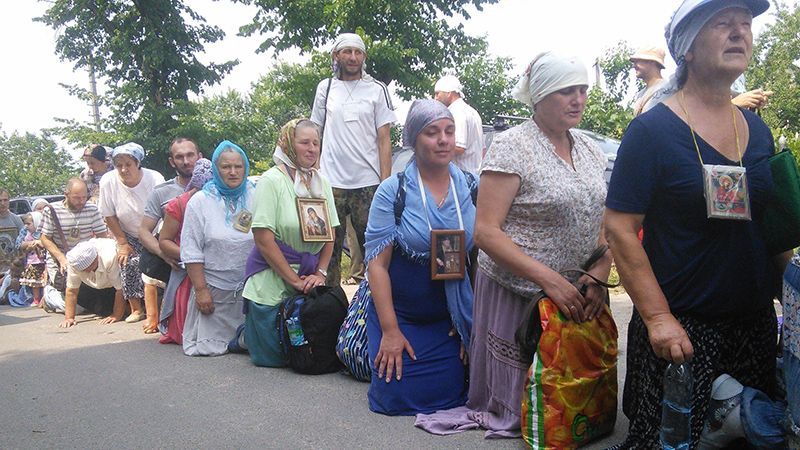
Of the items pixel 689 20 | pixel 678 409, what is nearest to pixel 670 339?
pixel 678 409

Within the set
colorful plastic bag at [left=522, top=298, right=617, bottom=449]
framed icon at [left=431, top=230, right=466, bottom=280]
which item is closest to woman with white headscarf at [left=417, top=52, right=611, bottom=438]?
colorful plastic bag at [left=522, top=298, right=617, bottom=449]

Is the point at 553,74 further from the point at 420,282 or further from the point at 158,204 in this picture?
the point at 158,204

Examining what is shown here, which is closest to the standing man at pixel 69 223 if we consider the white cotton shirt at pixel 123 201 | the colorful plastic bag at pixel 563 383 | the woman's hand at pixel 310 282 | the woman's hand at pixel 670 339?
the white cotton shirt at pixel 123 201

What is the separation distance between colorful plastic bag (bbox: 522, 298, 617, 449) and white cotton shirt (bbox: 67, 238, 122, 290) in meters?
5.21

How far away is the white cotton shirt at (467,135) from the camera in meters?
6.04

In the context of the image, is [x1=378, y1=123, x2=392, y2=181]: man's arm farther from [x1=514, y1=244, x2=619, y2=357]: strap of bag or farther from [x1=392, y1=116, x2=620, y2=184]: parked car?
[x1=514, y1=244, x2=619, y2=357]: strap of bag

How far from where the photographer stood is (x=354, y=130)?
18.6ft

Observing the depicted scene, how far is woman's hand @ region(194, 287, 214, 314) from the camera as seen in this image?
5.14 meters

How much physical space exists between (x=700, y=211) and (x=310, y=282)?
2.84 metres

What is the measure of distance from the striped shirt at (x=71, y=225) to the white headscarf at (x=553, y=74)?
5.87 meters

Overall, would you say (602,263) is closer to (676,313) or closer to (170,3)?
(676,313)

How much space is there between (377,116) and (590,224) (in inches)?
119

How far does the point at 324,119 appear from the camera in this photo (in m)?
5.80

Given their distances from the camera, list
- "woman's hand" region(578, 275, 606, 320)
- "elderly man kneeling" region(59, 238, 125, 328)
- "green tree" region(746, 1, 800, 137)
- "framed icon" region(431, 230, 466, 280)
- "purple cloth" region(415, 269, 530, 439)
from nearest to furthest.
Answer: "woman's hand" region(578, 275, 606, 320) → "purple cloth" region(415, 269, 530, 439) → "framed icon" region(431, 230, 466, 280) → "elderly man kneeling" region(59, 238, 125, 328) → "green tree" region(746, 1, 800, 137)
